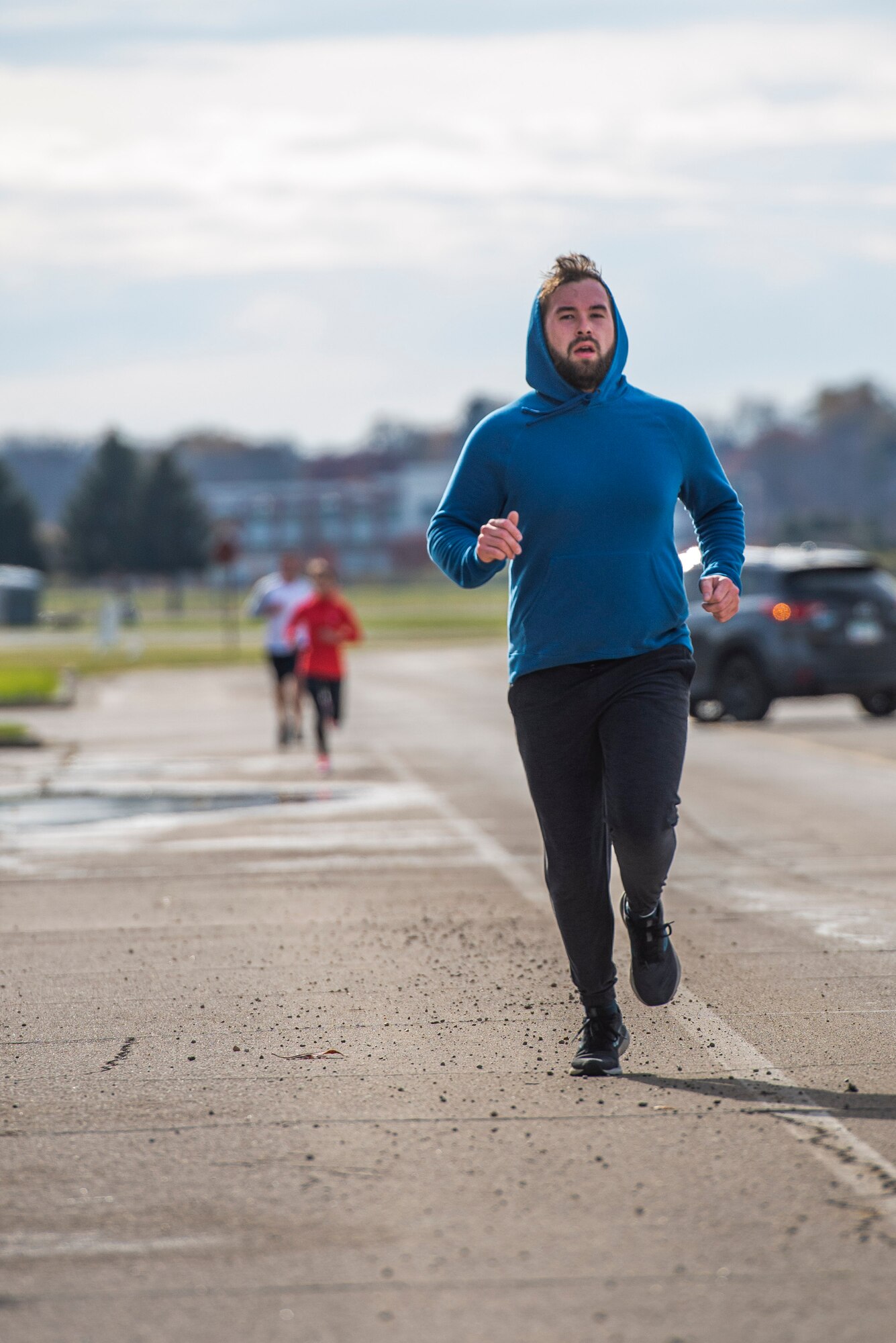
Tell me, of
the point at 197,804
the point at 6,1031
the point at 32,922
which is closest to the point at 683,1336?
the point at 6,1031

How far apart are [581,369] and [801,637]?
52.7ft

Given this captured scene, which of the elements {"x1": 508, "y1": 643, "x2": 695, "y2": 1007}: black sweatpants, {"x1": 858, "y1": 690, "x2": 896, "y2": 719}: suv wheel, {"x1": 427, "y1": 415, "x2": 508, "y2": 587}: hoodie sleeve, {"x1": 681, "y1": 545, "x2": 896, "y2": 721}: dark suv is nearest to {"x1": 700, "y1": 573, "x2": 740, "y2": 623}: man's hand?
{"x1": 508, "y1": 643, "x2": 695, "y2": 1007}: black sweatpants

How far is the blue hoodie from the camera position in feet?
18.0

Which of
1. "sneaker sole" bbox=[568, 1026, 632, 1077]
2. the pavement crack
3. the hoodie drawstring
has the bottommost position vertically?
the pavement crack

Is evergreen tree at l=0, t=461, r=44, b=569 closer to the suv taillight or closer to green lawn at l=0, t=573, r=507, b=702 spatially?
green lawn at l=0, t=573, r=507, b=702

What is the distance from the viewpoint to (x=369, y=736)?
21.4 m

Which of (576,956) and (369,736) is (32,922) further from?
(369,736)

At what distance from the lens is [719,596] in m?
5.61

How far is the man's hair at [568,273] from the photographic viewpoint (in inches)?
222

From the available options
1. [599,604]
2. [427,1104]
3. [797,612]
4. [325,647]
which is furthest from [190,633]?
[427,1104]

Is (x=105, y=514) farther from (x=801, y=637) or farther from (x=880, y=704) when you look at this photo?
(x=801, y=637)

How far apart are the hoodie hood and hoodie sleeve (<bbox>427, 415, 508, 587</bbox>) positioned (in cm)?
17

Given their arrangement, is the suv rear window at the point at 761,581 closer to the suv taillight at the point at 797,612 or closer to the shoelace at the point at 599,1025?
the suv taillight at the point at 797,612

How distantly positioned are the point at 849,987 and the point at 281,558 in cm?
1430
